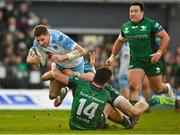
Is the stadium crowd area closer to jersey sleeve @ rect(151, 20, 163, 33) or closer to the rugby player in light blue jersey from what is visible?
jersey sleeve @ rect(151, 20, 163, 33)

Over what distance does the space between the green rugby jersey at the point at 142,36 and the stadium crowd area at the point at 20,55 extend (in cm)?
845

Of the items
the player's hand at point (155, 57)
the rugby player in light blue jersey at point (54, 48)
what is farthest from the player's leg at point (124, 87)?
the rugby player in light blue jersey at point (54, 48)

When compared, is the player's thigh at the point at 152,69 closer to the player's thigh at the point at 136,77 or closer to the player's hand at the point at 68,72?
the player's thigh at the point at 136,77

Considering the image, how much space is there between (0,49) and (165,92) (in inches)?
432

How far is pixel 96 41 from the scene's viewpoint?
32.9 m

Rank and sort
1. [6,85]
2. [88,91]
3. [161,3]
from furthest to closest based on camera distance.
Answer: [161,3] → [6,85] → [88,91]

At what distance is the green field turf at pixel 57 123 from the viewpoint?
1500cm

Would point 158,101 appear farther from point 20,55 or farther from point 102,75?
point 20,55

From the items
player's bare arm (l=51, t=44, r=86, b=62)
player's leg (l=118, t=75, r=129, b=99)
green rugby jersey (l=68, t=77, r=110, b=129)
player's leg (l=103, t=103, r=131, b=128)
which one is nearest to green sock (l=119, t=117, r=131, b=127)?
player's leg (l=103, t=103, r=131, b=128)

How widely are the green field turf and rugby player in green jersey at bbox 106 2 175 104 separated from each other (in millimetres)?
819

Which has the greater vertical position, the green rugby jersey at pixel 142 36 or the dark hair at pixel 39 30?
the dark hair at pixel 39 30

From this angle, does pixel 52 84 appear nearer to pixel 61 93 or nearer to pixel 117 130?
pixel 61 93

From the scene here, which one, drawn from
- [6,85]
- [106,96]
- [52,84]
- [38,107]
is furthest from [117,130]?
[6,85]

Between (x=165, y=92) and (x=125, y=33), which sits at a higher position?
(x=125, y=33)
